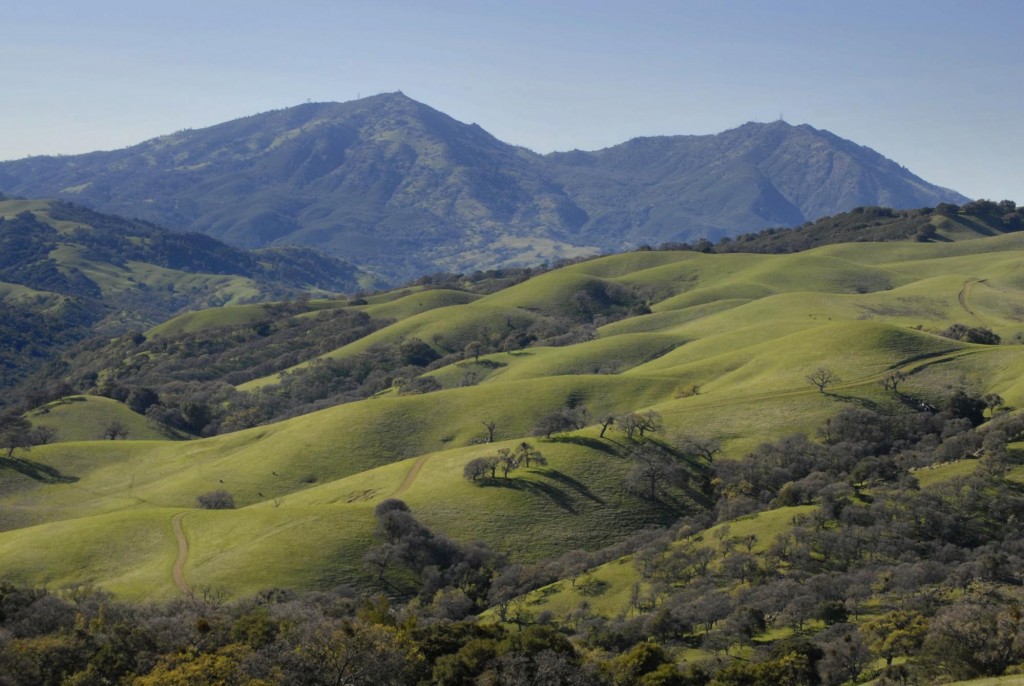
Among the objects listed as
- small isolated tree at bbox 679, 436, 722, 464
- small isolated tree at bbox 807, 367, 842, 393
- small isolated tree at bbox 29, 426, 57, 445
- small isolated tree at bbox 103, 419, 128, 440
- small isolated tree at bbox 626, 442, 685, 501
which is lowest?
small isolated tree at bbox 103, 419, 128, 440

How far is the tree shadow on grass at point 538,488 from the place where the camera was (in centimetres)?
10006

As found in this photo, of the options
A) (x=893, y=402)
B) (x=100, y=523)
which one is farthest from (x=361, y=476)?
(x=893, y=402)

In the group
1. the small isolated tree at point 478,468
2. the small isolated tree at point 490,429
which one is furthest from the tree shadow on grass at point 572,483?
the small isolated tree at point 490,429

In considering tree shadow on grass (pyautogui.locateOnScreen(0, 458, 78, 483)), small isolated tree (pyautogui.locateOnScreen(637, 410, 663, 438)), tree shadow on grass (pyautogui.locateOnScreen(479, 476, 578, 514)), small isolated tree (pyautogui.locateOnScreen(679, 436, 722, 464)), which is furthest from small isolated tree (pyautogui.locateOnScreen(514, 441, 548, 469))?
tree shadow on grass (pyautogui.locateOnScreen(0, 458, 78, 483))

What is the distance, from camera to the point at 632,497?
101 meters

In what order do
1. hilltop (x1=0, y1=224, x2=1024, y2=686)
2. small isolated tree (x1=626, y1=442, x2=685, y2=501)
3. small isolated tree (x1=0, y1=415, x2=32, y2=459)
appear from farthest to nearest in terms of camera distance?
1. small isolated tree (x1=0, y1=415, x2=32, y2=459)
2. small isolated tree (x1=626, y1=442, x2=685, y2=501)
3. hilltop (x1=0, y1=224, x2=1024, y2=686)

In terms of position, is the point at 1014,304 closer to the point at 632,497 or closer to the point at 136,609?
the point at 632,497

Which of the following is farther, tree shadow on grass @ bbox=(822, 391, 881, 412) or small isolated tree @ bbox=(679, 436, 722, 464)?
tree shadow on grass @ bbox=(822, 391, 881, 412)

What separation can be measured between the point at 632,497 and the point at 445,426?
142ft

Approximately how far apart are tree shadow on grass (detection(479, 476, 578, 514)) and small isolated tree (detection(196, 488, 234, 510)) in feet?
111

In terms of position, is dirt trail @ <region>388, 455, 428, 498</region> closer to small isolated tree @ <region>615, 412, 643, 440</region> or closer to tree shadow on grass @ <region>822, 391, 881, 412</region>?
small isolated tree @ <region>615, 412, 643, 440</region>

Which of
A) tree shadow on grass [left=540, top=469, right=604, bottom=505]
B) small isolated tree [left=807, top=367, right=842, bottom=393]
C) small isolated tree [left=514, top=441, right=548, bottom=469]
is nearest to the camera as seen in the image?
tree shadow on grass [left=540, top=469, right=604, bottom=505]

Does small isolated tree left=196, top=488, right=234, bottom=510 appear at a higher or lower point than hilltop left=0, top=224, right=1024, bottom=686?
lower

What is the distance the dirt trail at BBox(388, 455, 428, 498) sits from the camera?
352 feet
